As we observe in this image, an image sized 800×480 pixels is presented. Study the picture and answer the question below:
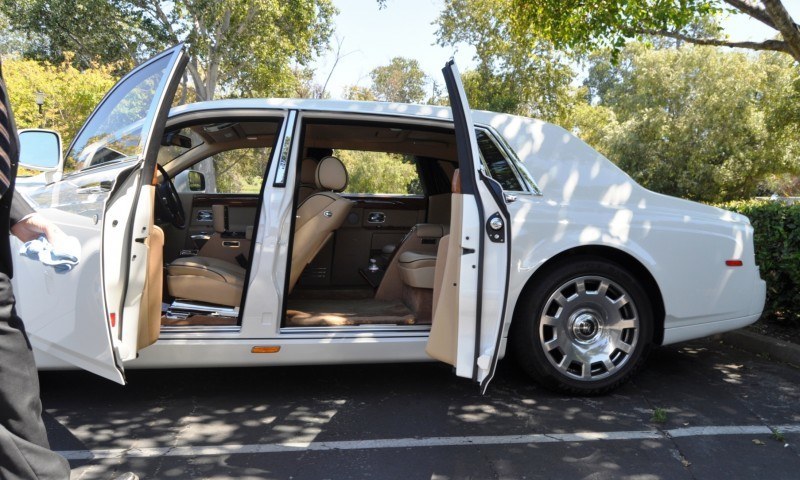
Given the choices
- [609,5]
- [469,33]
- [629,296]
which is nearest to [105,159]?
[629,296]

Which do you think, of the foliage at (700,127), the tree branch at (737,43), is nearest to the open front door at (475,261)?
the tree branch at (737,43)

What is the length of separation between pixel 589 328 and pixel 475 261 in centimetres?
111

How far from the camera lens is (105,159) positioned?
330cm

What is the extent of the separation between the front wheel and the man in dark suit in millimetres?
2585

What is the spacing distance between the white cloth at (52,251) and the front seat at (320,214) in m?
1.94

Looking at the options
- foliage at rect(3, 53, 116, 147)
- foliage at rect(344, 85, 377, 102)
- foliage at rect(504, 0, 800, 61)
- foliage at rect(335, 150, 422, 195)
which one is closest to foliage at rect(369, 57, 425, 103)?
foliage at rect(344, 85, 377, 102)

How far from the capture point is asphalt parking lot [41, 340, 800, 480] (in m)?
2.93

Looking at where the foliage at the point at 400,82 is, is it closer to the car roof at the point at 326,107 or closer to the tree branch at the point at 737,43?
the tree branch at the point at 737,43

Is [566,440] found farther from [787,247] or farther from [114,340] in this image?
[787,247]

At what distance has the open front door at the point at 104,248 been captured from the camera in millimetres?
2926

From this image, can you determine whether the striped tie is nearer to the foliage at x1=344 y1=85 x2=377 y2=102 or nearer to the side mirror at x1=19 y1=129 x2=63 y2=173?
the side mirror at x1=19 y1=129 x2=63 y2=173

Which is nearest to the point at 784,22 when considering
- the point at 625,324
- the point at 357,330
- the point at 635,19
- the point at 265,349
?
the point at 635,19

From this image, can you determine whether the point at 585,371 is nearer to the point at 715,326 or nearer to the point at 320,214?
the point at 715,326

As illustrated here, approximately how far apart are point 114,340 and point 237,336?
0.70 metres
